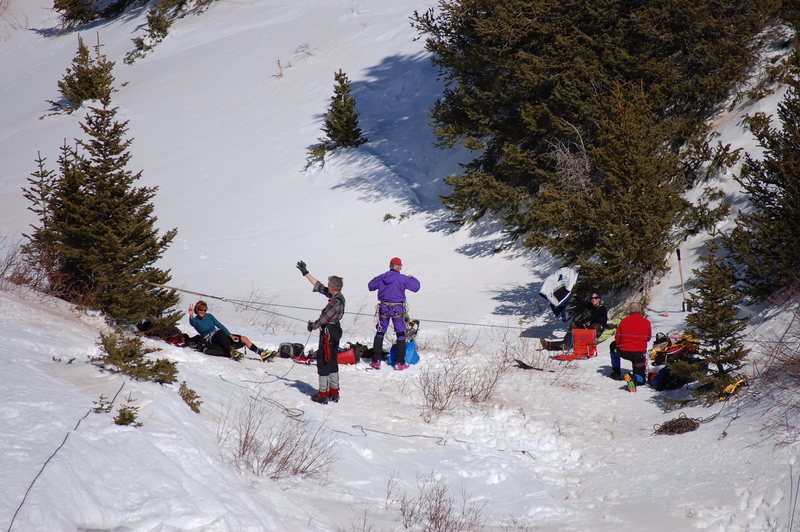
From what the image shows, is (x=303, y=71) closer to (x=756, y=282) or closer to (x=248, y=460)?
(x=756, y=282)

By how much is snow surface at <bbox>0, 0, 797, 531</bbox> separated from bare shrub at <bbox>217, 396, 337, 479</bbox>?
0.44ft

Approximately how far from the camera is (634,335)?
10.4m

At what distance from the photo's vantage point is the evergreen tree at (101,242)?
10.3 meters

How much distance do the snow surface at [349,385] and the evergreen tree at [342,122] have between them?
0.64m

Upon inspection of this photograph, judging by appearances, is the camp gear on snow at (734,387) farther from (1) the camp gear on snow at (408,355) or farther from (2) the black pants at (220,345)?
(2) the black pants at (220,345)

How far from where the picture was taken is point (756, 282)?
1162cm

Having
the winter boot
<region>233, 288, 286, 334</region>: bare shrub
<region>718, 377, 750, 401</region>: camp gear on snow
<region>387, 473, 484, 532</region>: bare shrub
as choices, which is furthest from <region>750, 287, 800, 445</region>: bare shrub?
<region>233, 288, 286, 334</region>: bare shrub

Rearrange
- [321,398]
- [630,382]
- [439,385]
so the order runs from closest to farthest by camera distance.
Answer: [321,398]
[439,385]
[630,382]

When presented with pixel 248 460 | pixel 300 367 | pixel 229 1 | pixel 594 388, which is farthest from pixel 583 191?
pixel 229 1

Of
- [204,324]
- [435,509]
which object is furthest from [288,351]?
[435,509]

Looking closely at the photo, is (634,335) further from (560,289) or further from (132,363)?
(132,363)

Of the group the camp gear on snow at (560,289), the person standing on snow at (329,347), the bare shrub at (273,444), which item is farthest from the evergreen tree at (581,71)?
the bare shrub at (273,444)

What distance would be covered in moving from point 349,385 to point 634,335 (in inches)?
170

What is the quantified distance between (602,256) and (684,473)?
6.86 metres
